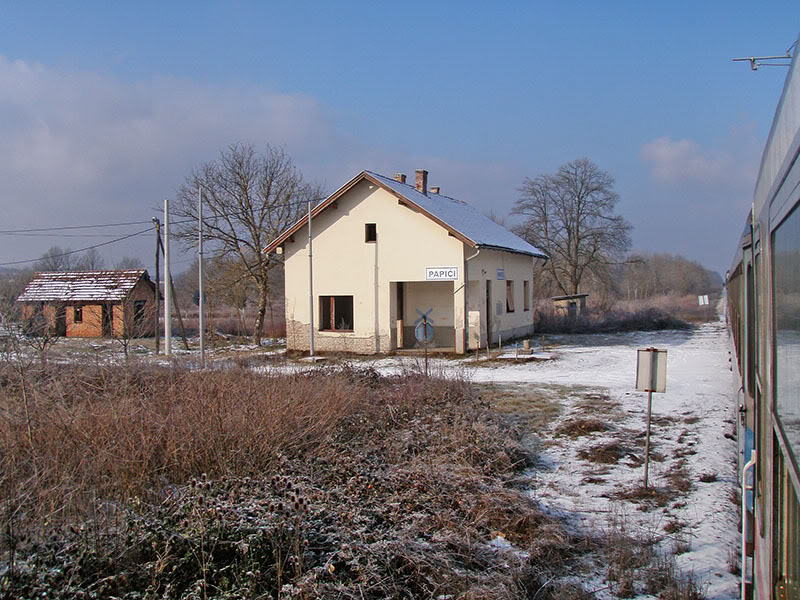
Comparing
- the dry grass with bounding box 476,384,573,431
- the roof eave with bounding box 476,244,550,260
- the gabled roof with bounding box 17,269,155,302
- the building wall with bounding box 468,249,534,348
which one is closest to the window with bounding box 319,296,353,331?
the building wall with bounding box 468,249,534,348

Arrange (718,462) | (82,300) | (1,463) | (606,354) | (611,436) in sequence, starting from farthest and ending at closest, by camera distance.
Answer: (82,300), (606,354), (611,436), (718,462), (1,463)

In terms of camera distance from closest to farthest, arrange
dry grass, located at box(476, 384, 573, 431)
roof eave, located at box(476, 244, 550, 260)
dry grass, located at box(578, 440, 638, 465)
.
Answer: dry grass, located at box(578, 440, 638, 465) → dry grass, located at box(476, 384, 573, 431) → roof eave, located at box(476, 244, 550, 260)

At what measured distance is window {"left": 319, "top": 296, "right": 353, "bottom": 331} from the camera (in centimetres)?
2544

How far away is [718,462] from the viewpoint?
8.87 metres

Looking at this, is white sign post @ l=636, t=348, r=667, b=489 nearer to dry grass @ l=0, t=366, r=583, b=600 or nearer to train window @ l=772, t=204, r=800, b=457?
dry grass @ l=0, t=366, r=583, b=600

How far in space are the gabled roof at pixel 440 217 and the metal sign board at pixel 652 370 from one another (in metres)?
15.0

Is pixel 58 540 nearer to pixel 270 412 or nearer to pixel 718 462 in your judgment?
pixel 270 412

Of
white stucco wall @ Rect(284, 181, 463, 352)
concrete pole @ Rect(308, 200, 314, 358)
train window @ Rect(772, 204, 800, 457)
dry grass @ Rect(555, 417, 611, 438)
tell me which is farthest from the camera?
white stucco wall @ Rect(284, 181, 463, 352)

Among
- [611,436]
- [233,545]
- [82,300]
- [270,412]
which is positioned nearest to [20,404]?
[270,412]

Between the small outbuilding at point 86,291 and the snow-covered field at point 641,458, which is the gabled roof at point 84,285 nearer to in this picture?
the small outbuilding at point 86,291

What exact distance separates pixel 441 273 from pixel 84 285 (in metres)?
28.6

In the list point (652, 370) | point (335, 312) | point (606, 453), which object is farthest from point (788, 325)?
point (335, 312)

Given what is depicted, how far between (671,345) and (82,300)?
3369 cm

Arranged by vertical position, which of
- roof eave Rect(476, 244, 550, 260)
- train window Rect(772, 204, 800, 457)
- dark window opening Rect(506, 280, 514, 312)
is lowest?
train window Rect(772, 204, 800, 457)
